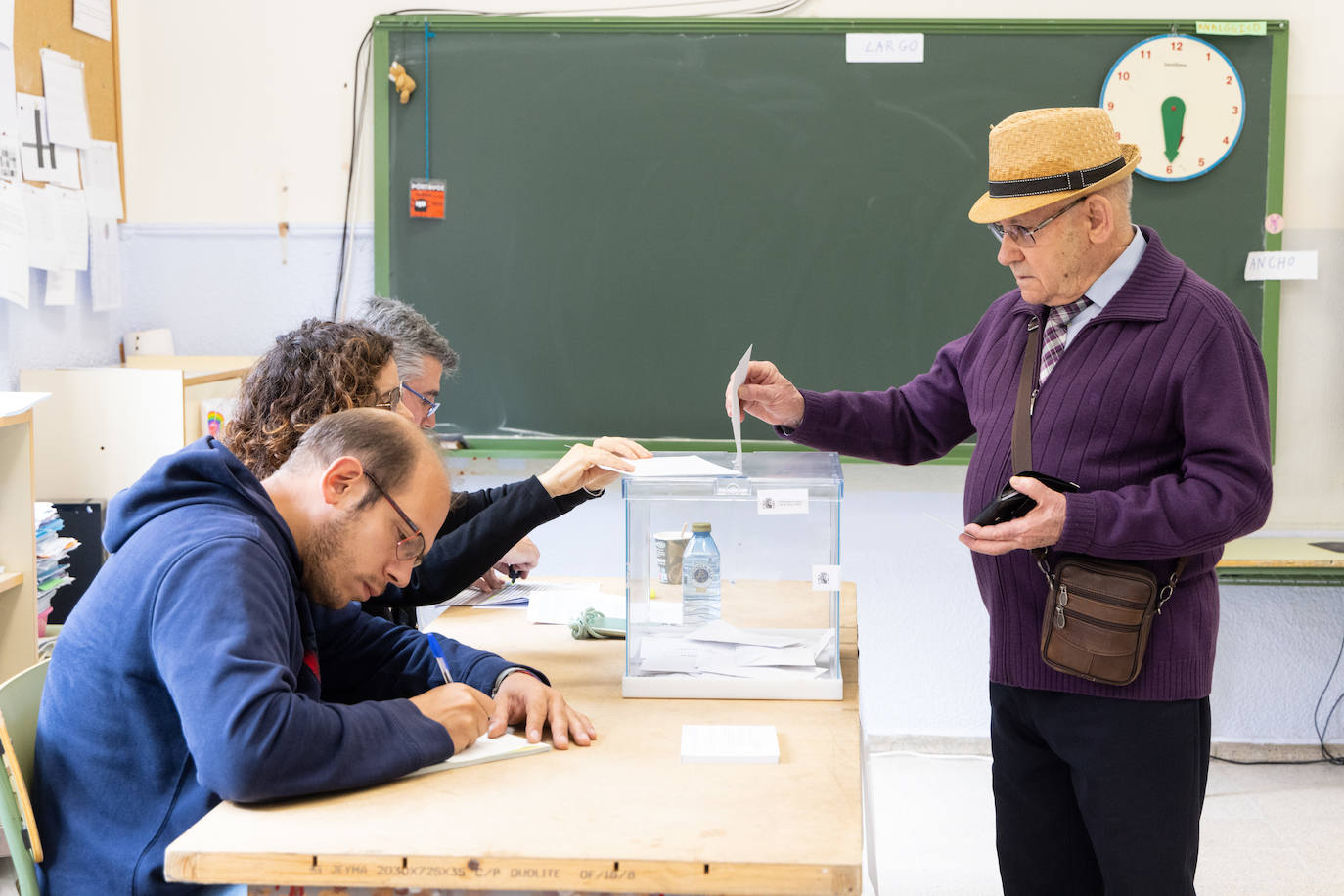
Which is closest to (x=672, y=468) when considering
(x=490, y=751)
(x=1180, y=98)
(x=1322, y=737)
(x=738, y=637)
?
(x=738, y=637)

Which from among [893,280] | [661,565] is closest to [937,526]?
[893,280]

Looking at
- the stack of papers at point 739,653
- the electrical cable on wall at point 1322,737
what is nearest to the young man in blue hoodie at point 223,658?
the stack of papers at point 739,653

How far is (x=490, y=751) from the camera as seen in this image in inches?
56.8

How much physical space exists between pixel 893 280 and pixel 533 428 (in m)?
1.17

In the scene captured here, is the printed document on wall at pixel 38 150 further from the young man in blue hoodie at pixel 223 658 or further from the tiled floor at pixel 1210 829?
the tiled floor at pixel 1210 829

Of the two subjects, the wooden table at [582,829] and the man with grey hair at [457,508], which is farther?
the man with grey hair at [457,508]

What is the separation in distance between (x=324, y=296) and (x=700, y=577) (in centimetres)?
206

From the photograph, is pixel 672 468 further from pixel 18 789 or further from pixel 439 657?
pixel 18 789

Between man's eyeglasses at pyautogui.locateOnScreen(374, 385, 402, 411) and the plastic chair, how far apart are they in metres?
0.63

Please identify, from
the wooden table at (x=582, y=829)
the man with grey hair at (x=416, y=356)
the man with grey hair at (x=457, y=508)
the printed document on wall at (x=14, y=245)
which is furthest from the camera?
the printed document on wall at (x=14, y=245)

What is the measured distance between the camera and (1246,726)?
354 centimetres

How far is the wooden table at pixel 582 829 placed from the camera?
115cm

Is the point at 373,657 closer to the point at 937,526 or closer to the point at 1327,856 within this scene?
the point at 937,526

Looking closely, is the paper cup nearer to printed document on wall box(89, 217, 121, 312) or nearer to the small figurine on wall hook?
the small figurine on wall hook
